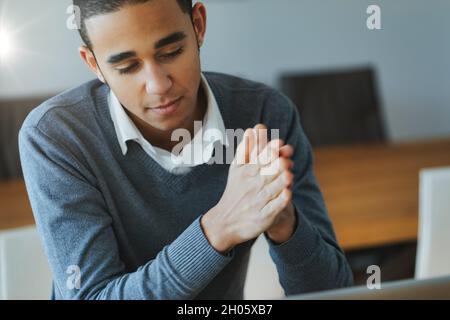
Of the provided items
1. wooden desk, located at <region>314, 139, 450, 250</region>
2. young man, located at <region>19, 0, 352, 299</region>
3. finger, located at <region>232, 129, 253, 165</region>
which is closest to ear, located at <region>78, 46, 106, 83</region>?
young man, located at <region>19, 0, 352, 299</region>

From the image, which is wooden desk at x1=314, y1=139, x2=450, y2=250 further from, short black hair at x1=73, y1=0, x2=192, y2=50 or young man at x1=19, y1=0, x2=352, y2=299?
short black hair at x1=73, y1=0, x2=192, y2=50

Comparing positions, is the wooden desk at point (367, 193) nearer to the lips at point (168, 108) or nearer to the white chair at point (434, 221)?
the white chair at point (434, 221)

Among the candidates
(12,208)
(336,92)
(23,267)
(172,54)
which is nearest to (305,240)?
(172,54)

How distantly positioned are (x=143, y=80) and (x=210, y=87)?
0.27ft

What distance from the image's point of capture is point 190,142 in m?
0.58

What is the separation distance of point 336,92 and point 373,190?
0.21 m

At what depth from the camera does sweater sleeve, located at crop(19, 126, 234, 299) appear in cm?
52

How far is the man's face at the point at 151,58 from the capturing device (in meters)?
0.51

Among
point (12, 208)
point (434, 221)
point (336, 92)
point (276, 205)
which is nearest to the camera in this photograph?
point (276, 205)

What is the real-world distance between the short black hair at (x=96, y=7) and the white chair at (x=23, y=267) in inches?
10.7

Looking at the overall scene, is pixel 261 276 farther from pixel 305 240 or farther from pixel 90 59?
pixel 90 59

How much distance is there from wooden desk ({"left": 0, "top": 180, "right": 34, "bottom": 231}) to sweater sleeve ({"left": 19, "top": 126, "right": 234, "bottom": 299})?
18 centimetres

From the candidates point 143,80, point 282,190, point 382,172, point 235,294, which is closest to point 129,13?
point 143,80
